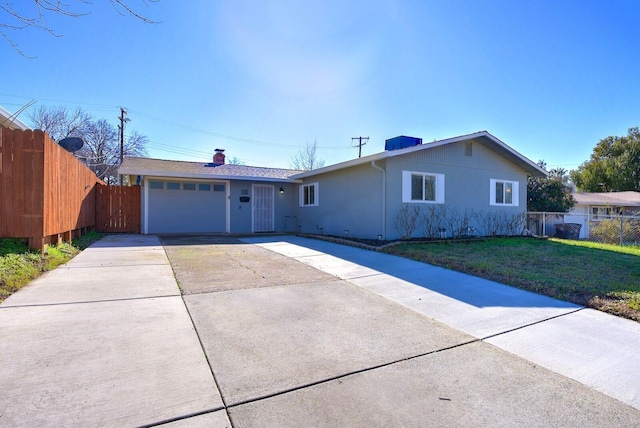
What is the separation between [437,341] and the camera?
306 cm

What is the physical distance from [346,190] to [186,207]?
6.50 meters

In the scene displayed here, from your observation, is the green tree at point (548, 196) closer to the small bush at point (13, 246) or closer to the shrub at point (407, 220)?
the shrub at point (407, 220)

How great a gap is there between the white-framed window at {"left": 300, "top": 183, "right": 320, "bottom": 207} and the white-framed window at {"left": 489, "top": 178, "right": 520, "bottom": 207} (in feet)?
21.7

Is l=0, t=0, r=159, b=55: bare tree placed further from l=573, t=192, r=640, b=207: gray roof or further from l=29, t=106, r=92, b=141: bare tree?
l=573, t=192, r=640, b=207: gray roof

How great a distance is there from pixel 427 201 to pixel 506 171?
14.6 ft

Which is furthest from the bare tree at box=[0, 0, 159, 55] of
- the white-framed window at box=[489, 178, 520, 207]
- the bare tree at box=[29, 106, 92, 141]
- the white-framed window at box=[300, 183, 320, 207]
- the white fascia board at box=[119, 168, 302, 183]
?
the bare tree at box=[29, 106, 92, 141]

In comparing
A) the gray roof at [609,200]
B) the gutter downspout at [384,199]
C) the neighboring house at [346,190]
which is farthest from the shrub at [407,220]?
the gray roof at [609,200]

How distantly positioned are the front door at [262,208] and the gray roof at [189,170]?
0.63 m

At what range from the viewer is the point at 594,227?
14.6 metres

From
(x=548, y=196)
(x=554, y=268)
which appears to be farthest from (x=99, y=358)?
(x=548, y=196)

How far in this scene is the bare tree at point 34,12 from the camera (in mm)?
3070

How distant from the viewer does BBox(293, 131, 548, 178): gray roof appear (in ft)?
30.9

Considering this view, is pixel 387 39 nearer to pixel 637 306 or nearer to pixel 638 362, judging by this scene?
pixel 637 306

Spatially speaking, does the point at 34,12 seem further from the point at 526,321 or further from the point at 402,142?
the point at 402,142
